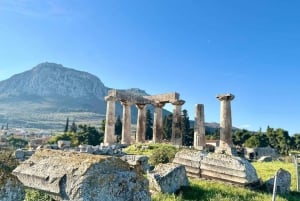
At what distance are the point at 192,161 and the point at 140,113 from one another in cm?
3794

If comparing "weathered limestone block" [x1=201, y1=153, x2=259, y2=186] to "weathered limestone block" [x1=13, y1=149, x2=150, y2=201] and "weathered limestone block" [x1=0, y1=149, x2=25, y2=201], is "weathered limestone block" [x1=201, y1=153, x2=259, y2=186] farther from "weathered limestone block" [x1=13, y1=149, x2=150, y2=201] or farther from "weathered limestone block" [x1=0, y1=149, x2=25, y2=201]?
"weathered limestone block" [x1=0, y1=149, x2=25, y2=201]

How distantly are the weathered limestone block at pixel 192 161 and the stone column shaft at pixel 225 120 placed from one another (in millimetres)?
23506

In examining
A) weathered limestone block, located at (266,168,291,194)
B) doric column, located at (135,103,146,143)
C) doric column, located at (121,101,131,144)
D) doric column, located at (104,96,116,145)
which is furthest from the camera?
doric column, located at (135,103,146,143)

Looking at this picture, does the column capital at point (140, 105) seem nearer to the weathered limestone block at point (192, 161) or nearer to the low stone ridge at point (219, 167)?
the low stone ridge at point (219, 167)

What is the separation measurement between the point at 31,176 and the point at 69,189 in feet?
3.84

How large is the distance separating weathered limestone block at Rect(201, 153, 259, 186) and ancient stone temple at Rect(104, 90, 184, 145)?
33.9 meters

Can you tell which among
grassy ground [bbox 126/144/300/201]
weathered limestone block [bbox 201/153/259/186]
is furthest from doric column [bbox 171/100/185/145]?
grassy ground [bbox 126/144/300/201]

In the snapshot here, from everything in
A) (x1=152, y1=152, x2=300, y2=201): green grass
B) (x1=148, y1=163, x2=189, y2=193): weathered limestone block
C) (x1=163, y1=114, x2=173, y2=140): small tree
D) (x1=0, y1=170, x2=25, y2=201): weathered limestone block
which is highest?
(x1=163, y1=114, x2=173, y2=140): small tree

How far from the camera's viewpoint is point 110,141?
45.8 meters

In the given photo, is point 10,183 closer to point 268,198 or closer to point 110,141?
point 268,198

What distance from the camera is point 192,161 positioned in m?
13.1

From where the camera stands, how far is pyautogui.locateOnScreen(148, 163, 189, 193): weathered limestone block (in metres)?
10.0

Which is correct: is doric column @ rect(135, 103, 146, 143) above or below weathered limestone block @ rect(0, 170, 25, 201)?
above

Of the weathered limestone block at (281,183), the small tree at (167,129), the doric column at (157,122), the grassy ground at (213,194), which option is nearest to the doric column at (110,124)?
the doric column at (157,122)
